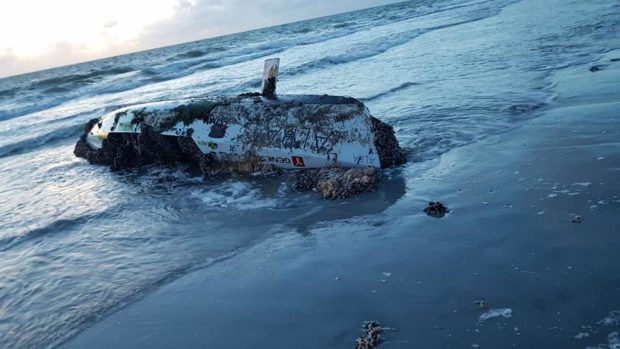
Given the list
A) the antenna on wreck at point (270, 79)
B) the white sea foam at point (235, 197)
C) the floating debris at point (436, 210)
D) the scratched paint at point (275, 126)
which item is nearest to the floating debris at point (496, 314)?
the floating debris at point (436, 210)

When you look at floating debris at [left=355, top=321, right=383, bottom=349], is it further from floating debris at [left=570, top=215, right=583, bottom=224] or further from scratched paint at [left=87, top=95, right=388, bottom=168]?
scratched paint at [left=87, top=95, right=388, bottom=168]

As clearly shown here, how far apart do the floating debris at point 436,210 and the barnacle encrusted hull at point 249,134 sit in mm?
1484

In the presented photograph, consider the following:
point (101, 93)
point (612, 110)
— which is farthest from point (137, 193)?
point (101, 93)

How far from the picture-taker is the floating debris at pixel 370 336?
3.04 meters

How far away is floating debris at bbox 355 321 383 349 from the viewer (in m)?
3.04

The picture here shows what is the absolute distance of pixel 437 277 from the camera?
12.0 feet

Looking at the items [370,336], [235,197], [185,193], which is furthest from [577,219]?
[185,193]

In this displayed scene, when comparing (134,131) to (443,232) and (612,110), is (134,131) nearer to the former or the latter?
(443,232)

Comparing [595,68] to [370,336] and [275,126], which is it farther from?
[370,336]

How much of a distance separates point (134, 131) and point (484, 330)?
258 inches

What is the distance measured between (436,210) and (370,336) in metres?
2.02

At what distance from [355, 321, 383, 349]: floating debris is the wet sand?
0.06m

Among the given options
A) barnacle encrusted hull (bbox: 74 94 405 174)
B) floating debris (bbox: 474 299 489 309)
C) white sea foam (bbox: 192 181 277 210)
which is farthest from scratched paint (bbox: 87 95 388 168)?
floating debris (bbox: 474 299 489 309)

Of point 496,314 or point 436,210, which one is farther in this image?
point 436,210
